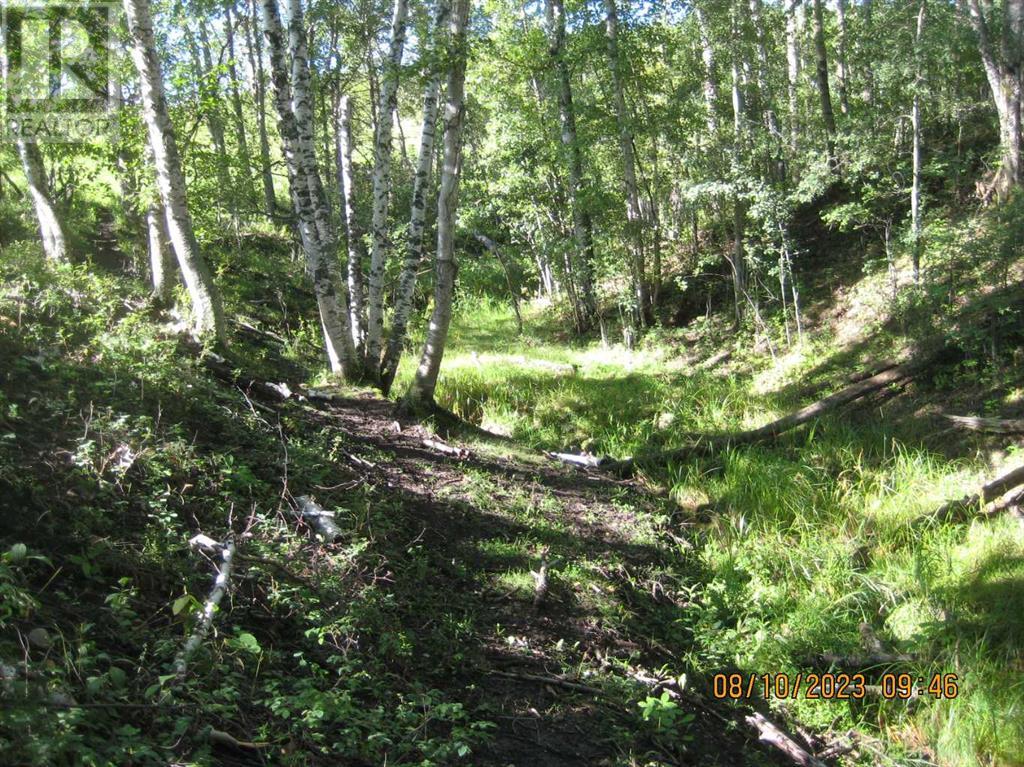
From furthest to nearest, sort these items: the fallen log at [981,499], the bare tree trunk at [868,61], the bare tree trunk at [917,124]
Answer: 1. the bare tree trunk at [868,61]
2. the bare tree trunk at [917,124]
3. the fallen log at [981,499]

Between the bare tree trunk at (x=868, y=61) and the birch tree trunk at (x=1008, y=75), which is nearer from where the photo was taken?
the birch tree trunk at (x=1008, y=75)

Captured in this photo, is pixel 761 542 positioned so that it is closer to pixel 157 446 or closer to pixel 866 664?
pixel 866 664

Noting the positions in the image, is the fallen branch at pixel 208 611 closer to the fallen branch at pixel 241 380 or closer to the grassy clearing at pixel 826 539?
the grassy clearing at pixel 826 539

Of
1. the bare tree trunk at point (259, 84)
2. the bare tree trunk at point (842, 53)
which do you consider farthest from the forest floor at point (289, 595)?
the bare tree trunk at point (259, 84)

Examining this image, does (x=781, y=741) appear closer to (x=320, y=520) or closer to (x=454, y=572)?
(x=454, y=572)

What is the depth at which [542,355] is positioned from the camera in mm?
12828

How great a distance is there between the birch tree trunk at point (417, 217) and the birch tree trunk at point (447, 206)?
32 centimetres

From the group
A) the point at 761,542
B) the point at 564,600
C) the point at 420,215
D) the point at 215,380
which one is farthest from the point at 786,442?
the point at 215,380

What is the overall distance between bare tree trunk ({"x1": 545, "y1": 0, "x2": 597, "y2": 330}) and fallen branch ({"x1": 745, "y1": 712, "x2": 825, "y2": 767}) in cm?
1038

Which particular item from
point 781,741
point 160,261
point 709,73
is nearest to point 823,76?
point 709,73

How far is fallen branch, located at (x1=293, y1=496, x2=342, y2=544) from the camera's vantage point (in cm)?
429

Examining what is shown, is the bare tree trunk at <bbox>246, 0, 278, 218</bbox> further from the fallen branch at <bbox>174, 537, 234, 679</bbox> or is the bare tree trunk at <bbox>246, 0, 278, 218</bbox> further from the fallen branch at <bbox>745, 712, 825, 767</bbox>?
the fallen branch at <bbox>745, 712, 825, 767</bbox>
